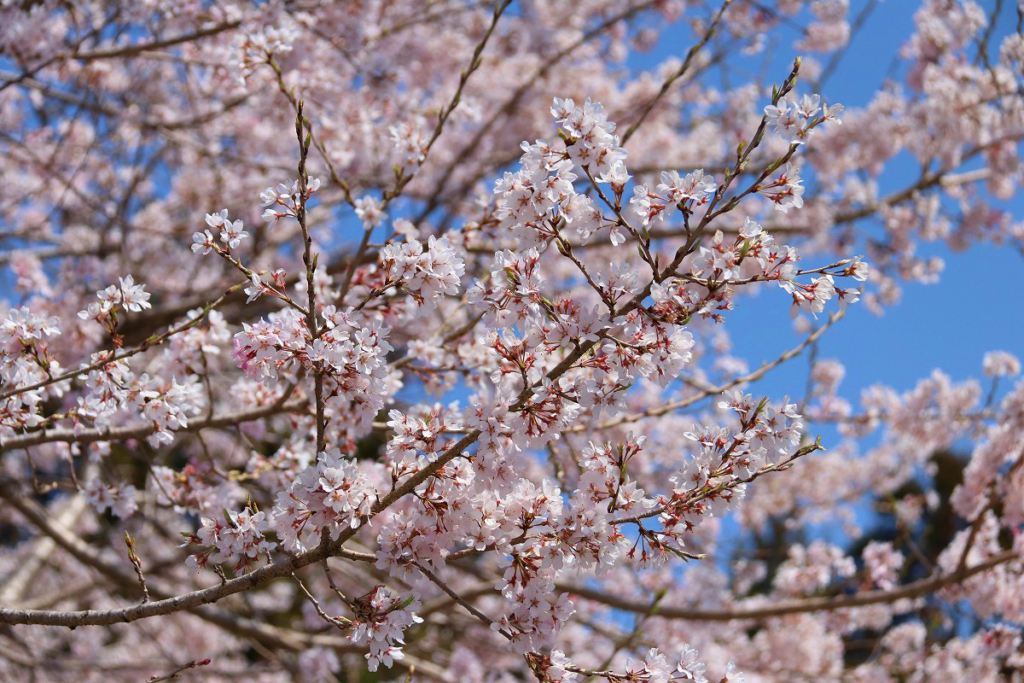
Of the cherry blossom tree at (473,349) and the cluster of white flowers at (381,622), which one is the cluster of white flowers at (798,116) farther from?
the cluster of white flowers at (381,622)

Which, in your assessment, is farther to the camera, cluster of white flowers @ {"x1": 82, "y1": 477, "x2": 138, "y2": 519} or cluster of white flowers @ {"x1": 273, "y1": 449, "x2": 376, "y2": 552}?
cluster of white flowers @ {"x1": 82, "y1": 477, "x2": 138, "y2": 519}

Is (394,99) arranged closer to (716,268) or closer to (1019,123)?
(716,268)

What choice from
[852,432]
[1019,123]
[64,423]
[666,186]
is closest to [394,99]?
[64,423]

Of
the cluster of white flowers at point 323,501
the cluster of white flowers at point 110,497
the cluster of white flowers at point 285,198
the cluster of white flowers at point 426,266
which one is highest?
the cluster of white flowers at point 285,198

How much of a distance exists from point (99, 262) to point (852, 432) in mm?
5398

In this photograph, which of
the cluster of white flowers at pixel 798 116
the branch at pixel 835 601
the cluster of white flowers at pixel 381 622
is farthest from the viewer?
the branch at pixel 835 601

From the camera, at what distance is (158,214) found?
23.5 feet

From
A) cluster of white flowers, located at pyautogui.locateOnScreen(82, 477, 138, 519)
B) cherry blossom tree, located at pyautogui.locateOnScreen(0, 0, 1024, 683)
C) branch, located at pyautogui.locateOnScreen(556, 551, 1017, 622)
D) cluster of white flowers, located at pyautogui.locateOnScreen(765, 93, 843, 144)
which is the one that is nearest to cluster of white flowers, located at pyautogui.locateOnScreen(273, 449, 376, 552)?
cherry blossom tree, located at pyautogui.locateOnScreen(0, 0, 1024, 683)

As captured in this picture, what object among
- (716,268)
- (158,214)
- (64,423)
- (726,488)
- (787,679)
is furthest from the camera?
(158,214)

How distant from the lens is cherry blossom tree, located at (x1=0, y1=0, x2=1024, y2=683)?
1.73m

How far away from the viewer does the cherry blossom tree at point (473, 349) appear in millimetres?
1731

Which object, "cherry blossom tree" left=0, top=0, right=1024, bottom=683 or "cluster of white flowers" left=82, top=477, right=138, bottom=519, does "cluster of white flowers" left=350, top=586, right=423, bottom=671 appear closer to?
"cherry blossom tree" left=0, top=0, right=1024, bottom=683

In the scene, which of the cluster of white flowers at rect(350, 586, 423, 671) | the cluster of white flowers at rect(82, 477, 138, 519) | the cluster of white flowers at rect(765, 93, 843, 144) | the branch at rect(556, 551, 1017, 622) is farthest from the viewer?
the branch at rect(556, 551, 1017, 622)

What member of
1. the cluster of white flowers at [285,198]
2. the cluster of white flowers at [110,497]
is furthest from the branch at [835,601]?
the cluster of white flowers at [285,198]
